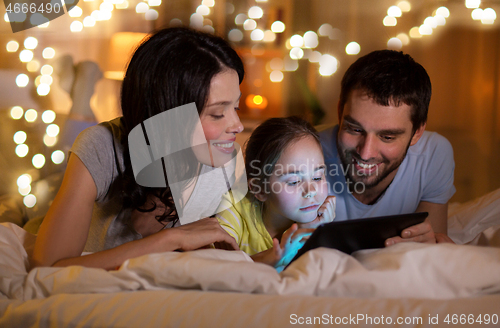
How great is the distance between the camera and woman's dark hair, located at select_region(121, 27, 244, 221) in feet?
2.98

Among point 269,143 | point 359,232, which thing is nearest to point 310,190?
point 269,143

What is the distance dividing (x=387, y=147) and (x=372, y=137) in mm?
65

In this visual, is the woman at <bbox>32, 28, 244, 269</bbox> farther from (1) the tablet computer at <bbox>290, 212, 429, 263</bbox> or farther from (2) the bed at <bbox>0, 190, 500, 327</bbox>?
(1) the tablet computer at <bbox>290, 212, 429, 263</bbox>

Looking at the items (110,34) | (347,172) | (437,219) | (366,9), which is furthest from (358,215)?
(110,34)

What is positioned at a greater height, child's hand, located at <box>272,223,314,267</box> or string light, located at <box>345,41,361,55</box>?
string light, located at <box>345,41,361,55</box>

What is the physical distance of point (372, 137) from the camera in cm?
108

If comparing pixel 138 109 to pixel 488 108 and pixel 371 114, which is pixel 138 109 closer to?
pixel 371 114

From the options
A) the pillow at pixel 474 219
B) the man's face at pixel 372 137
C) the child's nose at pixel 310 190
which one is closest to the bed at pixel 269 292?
the child's nose at pixel 310 190

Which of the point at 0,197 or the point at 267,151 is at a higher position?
the point at 267,151

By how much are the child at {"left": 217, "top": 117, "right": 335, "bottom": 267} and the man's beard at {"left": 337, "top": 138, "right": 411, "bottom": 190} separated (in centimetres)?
13

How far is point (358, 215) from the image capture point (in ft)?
4.03

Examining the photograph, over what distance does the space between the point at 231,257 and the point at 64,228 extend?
15.5 inches

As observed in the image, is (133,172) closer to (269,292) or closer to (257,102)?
(269,292)

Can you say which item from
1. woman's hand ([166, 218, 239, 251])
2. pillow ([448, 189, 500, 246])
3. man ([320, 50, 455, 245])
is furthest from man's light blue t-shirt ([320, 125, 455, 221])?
woman's hand ([166, 218, 239, 251])
